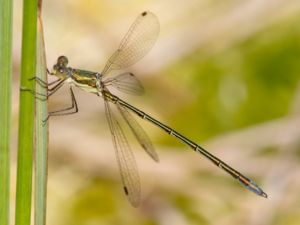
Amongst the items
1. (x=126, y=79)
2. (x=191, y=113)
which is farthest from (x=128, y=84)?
(x=191, y=113)

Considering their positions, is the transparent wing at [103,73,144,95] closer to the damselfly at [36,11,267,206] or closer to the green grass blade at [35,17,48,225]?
the damselfly at [36,11,267,206]

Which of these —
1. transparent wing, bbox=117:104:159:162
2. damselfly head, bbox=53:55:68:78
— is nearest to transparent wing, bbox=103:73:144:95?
transparent wing, bbox=117:104:159:162

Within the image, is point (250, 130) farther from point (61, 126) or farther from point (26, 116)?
point (26, 116)

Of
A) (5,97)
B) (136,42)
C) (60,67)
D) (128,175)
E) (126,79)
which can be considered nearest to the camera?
(5,97)

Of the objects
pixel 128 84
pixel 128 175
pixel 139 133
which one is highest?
pixel 128 84

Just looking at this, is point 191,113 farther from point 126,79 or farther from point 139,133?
point 126,79

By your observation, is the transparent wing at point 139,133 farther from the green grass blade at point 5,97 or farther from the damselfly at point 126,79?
the green grass blade at point 5,97
